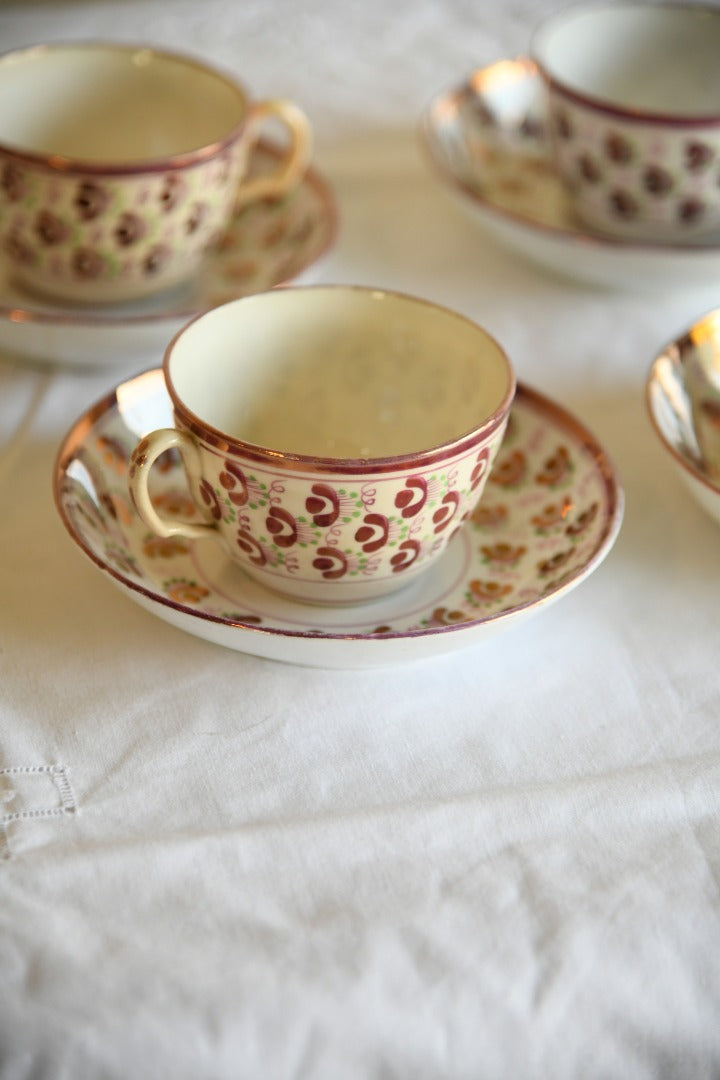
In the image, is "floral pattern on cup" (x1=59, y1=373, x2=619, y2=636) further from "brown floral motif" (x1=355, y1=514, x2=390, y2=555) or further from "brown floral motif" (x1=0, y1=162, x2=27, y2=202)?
"brown floral motif" (x1=0, y1=162, x2=27, y2=202)

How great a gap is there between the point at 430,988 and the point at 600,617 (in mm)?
217

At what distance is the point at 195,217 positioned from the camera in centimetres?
72

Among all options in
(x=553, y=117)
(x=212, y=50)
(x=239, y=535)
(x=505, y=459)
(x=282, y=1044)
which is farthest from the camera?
(x=212, y=50)

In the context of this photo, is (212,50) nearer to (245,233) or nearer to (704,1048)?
(245,233)

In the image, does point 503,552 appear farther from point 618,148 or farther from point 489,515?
point 618,148

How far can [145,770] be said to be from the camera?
472mm

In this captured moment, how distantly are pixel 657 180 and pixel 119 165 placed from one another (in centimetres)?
34

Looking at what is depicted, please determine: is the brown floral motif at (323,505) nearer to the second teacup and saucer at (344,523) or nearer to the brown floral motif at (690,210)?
the second teacup and saucer at (344,523)

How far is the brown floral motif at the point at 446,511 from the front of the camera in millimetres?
515

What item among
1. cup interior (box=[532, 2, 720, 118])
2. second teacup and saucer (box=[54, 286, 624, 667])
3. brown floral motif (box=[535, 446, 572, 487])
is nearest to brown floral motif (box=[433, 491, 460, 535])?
second teacup and saucer (box=[54, 286, 624, 667])

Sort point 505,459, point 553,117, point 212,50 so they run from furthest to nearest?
point 212,50 → point 553,117 → point 505,459

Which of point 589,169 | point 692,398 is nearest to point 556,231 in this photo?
point 589,169

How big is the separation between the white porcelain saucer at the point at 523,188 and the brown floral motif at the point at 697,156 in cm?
5

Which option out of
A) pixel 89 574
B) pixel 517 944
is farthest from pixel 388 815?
pixel 89 574
